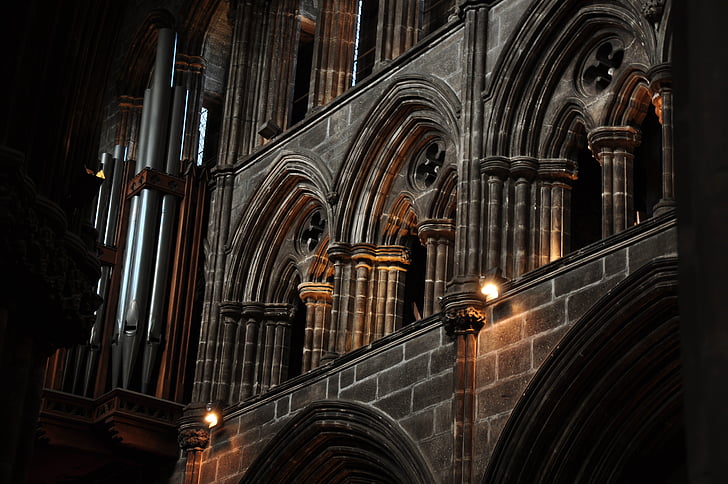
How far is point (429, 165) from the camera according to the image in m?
14.2

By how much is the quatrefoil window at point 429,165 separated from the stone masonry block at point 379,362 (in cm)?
198

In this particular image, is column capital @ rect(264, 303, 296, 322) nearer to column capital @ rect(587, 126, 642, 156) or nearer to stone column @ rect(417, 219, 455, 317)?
stone column @ rect(417, 219, 455, 317)

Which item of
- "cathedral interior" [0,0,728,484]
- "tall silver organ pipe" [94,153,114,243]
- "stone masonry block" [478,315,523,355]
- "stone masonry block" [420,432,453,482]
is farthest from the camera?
"tall silver organ pipe" [94,153,114,243]

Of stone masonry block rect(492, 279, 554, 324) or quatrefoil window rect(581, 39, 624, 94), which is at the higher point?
quatrefoil window rect(581, 39, 624, 94)

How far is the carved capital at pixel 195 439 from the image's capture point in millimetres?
15219

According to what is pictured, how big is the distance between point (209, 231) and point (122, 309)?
1424mm

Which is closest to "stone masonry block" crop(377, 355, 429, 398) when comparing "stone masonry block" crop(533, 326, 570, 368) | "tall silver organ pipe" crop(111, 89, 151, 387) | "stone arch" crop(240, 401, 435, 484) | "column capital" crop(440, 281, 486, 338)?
"stone arch" crop(240, 401, 435, 484)

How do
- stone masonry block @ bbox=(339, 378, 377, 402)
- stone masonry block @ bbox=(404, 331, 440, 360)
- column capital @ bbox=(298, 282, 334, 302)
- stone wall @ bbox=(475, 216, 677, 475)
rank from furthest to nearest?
1. column capital @ bbox=(298, 282, 334, 302)
2. stone masonry block @ bbox=(339, 378, 377, 402)
3. stone masonry block @ bbox=(404, 331, 440, 360)
4. stone wall @ bbox=(475, 216, 677, 475)

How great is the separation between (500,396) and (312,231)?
5.04 m

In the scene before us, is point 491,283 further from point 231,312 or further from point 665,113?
point 231,312

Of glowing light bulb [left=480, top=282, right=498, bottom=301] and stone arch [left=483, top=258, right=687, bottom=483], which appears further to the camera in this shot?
glowing light bulb [left=480, top=282, right=498, bottom=301]

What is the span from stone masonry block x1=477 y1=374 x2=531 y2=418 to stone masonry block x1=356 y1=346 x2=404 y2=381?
1419 millimetres

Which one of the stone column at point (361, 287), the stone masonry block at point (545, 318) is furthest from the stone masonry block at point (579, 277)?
the stone column at point (361, 287)

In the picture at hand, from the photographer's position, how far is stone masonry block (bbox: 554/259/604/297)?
11.0m
